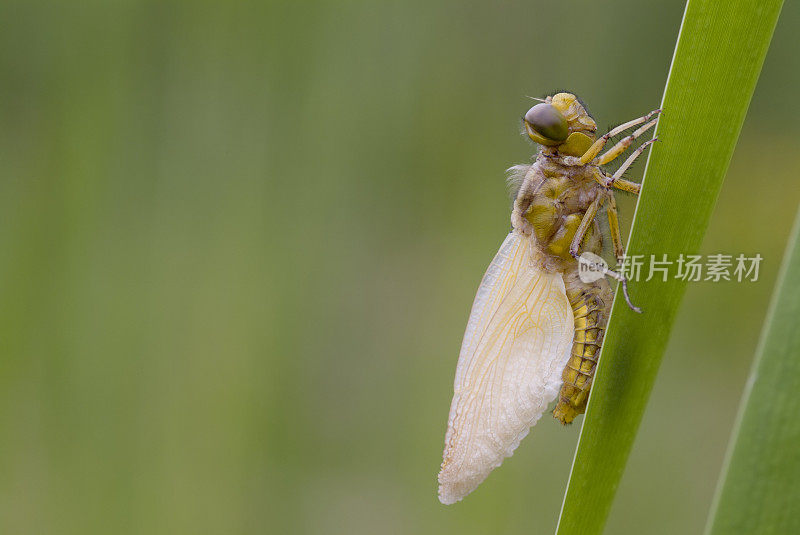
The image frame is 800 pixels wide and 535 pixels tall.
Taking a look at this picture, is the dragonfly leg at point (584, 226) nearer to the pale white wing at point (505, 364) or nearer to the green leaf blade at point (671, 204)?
the pale white wing at point (505, 364)

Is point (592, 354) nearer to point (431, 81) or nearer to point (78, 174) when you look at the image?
point (431, 81)

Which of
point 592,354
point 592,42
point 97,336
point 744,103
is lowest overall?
point 97,336

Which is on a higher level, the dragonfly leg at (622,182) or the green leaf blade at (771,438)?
the dragonfly leg at (622,182)

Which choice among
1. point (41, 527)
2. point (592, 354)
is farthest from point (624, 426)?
point (41, 527)

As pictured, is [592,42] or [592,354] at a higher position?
[592,42]

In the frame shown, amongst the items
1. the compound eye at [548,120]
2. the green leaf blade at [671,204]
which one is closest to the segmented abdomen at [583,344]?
the compound eye at [548,120]

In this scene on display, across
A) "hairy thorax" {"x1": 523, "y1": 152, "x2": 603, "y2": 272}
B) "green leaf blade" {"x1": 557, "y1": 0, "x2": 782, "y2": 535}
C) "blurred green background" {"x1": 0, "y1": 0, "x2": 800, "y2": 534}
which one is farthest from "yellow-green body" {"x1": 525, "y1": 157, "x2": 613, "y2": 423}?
"blurred green background" {"x1": 0, "y1": 0, "x2": 800, "y2": 534}

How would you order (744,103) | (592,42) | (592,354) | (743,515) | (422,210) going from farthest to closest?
(422,210)
(592,42)
(592,354)
(744,103)
(743,515)

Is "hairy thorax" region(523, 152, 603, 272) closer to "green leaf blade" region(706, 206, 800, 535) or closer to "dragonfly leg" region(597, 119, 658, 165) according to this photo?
"dragonfly leg" region(597, 119, 658, 165)
